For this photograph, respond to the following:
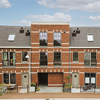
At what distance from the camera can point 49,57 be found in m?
21.4

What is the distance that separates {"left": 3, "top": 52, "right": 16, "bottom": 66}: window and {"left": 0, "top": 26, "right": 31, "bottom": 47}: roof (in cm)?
130

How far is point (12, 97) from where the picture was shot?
17438mm

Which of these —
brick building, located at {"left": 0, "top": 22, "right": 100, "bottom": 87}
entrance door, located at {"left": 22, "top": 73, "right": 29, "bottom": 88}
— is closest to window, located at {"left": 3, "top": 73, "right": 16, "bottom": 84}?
brick building, located at {"left": 0, "top": 22, "right": 100, "bottom": 87}

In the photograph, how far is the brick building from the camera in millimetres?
21188

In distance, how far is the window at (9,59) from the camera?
838 inches

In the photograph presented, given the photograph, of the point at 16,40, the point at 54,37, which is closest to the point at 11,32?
the point at 16,40

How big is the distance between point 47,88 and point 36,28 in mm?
8769

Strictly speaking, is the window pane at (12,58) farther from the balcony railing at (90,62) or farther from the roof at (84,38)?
the balcony railing at (90,62)

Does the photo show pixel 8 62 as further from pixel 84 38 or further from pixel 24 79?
pixel 84 38

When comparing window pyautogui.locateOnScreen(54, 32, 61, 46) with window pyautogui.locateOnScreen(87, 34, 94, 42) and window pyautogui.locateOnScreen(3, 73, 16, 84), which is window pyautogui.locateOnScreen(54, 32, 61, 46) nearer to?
window pyautogui.locateOnScreen(87, 34, 94, 42)

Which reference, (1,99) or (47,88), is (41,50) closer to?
(47,88)

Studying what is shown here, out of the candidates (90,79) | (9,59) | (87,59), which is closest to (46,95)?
(90,79)

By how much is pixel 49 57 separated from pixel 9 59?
19.0ft

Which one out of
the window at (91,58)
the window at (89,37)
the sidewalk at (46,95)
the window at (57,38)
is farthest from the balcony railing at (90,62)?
the window at (57,38)
